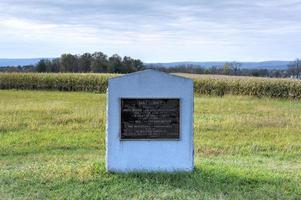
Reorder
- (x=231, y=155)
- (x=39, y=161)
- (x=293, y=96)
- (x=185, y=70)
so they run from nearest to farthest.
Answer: (x=39, y=161) → (x=231, y=155) → (x=293, y=96) → (x=185, y=70)

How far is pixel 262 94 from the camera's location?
4112 cm

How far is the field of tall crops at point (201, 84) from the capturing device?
40.2m

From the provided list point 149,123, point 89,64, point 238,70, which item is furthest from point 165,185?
point 89,64

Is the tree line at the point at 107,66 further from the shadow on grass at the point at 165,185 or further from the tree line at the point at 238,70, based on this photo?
the shadow on grass at the point at 165,185

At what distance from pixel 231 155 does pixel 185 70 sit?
5259 cm

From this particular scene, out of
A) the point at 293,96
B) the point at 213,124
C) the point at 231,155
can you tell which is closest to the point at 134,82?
the point at 231,155

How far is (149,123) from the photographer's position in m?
7.95

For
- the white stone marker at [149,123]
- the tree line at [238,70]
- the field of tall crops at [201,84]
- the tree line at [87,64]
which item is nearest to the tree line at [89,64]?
the tree line at [87,64]

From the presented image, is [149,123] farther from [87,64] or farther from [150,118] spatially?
[87,64]

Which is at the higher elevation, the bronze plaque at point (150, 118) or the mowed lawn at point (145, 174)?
the bronze plaque at point (150, 118)

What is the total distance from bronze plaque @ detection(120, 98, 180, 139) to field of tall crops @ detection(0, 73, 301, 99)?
24.2 metres

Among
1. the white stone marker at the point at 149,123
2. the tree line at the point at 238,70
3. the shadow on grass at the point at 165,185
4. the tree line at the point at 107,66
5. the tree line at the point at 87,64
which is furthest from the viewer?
the tree line at the point at 87,64

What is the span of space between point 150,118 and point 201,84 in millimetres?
36074

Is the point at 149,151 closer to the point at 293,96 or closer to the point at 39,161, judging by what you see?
the point at 39,161
